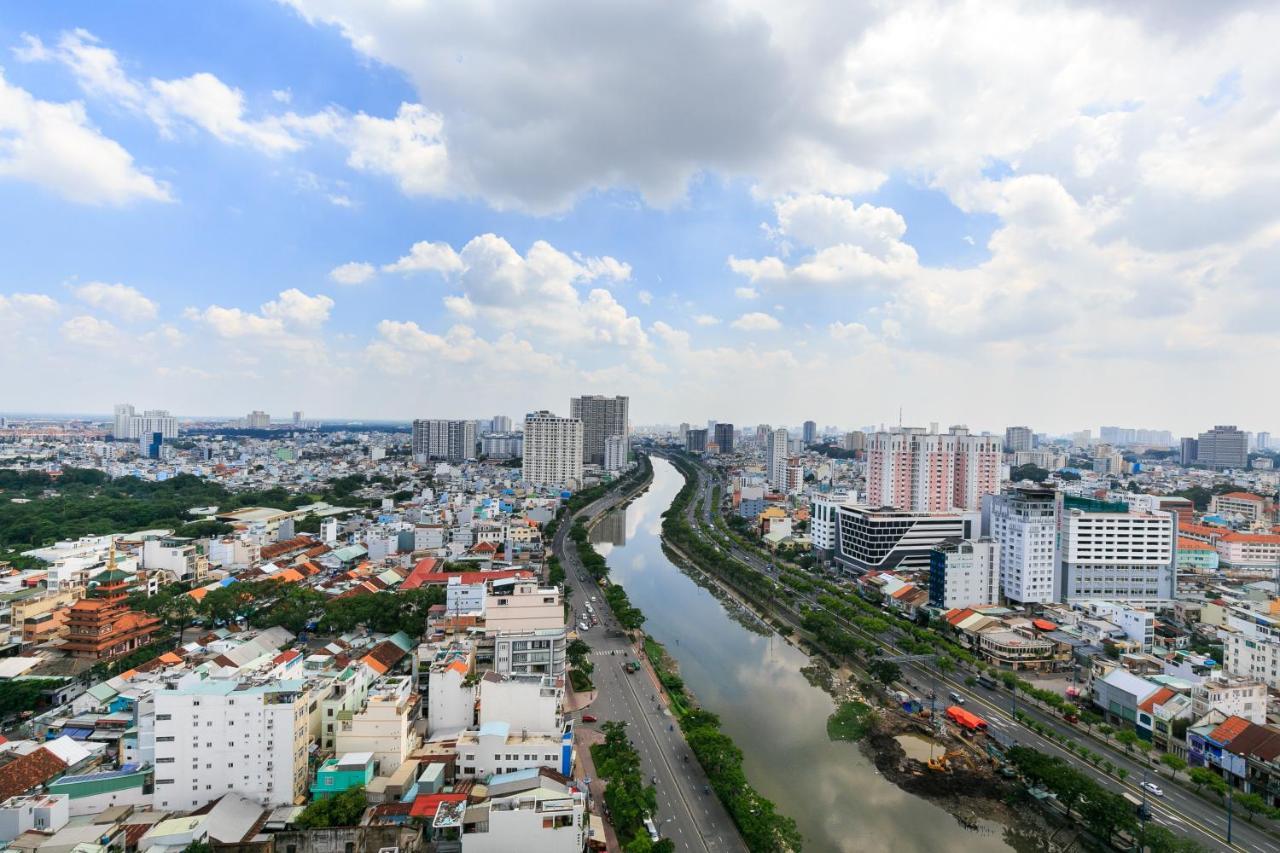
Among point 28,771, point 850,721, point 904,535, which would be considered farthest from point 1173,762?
point 28,771

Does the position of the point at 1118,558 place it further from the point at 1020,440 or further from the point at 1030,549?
the point at 1020,440

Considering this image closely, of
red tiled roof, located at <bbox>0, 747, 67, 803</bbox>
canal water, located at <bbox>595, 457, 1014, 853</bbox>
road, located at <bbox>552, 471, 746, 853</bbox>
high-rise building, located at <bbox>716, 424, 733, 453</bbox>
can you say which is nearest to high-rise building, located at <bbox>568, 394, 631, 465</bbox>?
high-rise building, located at <bbox>716, 424, 733, 453</bbox>

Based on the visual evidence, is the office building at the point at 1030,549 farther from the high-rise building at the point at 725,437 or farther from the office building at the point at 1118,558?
the high-rise building at the point at 725,437

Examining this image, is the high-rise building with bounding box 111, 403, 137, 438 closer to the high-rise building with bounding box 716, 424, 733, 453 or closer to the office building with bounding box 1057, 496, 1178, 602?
the high-rise building with bounding box 716, 424, 733, 453

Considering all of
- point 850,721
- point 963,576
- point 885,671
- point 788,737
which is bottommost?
point 788,737

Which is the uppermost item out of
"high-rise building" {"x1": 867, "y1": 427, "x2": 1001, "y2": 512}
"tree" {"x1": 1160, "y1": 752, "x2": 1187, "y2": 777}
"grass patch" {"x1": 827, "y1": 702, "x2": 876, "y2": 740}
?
"high-rise building" {"x1": 867, "y1": 427, "x2": 1001, "y2": 512}
